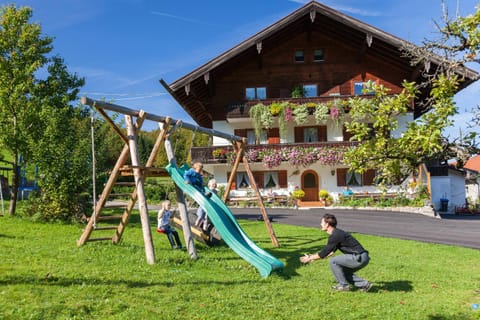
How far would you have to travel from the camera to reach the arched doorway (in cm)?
2950

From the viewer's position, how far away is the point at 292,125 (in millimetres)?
29922

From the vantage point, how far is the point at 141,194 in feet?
27.0

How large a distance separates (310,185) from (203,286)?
24152 mm

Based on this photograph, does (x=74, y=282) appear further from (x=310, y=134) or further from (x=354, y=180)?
(x=310, y=134)

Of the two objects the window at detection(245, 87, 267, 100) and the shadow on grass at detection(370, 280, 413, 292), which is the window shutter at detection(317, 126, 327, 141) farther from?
the shadow on grass at detection(370, 280, 413, 292)

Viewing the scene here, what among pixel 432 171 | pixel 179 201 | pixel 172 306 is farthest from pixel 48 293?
pixel 432 171

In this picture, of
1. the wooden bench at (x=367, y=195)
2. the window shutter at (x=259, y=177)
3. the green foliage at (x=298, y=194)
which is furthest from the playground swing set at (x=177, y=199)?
the window shutter at (x=259, y=177)

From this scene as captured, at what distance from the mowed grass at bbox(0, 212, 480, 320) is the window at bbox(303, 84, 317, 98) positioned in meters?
21.4

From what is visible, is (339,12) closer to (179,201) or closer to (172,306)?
(179,201)

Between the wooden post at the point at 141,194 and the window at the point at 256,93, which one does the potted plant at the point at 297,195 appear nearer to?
the window at the point at 256,93

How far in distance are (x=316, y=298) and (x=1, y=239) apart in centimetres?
755

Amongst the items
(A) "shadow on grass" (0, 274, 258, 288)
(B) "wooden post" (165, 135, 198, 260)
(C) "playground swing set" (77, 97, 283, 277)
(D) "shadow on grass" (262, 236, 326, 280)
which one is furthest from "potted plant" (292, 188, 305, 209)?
(A) "shadow on grass" (0, 274, 258, 288)

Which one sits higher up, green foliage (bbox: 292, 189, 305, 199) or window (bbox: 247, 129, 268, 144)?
window (bbox: 247, 129, 268, 144)

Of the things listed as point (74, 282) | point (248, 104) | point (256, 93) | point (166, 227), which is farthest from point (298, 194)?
point (74, 282)
